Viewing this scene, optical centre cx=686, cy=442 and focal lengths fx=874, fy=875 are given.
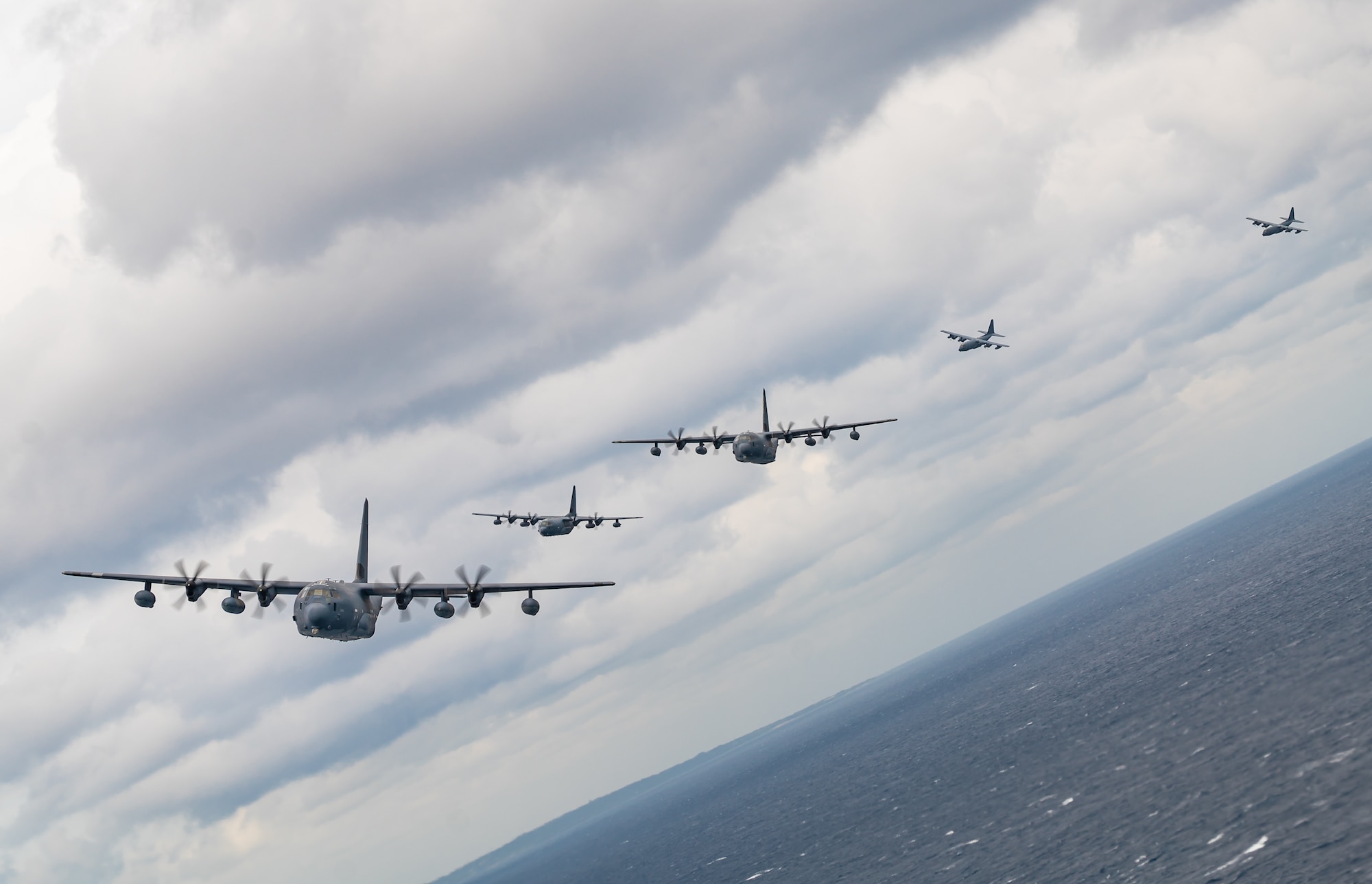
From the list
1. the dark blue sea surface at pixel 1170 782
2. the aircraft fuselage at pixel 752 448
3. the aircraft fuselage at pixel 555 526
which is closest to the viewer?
the dark blue sea surface at pixel 1170 782

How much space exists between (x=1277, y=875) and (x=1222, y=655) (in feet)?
Answer: 324

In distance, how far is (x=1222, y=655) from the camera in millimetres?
154625

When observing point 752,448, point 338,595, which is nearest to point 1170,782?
point 752,448

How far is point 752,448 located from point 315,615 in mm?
51865

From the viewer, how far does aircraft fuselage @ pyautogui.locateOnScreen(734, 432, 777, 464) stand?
103 m

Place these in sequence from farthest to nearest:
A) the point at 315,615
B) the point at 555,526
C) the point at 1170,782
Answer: the point at 555,526, the point at 1170,782, the point at 315,615

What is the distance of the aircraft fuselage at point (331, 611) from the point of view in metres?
69.7

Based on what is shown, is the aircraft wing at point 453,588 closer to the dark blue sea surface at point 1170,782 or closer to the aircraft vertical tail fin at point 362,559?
the aircraft vertical tail fin at point 362,559

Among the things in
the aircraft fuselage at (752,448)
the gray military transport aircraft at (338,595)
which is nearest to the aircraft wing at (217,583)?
the gray military transport aircraft at (338,595)

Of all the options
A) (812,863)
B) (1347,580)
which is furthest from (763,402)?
(1347,580)

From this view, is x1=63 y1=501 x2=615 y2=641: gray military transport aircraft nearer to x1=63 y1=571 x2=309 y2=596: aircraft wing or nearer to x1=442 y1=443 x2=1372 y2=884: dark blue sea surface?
x1=63 y1=571 x2=309 y2=596: aircraft wing

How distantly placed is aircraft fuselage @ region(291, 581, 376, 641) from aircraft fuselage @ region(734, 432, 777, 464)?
46.5 metres

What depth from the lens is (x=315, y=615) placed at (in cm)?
6950

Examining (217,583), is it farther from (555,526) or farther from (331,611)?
(555,526)
